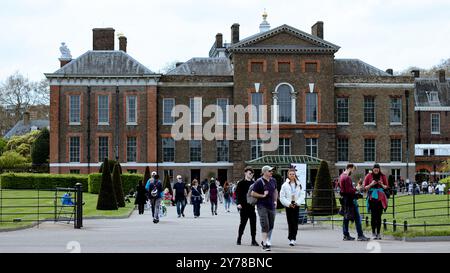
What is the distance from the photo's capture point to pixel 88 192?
51594 millimetres

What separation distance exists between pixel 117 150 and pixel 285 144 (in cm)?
1271

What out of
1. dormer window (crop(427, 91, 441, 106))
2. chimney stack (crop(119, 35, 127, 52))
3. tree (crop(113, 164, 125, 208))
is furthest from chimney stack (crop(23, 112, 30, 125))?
tree (crop(113, 164, 125, 208))

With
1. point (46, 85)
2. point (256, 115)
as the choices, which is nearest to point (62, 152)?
point (256, 115)

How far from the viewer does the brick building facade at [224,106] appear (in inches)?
2443

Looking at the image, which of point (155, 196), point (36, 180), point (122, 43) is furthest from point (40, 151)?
point (155, 196)

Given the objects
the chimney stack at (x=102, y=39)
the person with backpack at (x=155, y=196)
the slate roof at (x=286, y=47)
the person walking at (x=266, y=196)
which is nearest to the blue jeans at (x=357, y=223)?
the person walking at (x=266, y=196)

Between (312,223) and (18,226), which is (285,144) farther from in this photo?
(18,226)

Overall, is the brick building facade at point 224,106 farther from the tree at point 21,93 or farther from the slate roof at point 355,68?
the tree at point 21,93

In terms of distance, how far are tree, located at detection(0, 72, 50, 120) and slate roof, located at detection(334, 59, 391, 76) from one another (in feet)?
144

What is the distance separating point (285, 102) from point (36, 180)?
1982 cm

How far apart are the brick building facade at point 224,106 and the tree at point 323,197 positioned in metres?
33.1

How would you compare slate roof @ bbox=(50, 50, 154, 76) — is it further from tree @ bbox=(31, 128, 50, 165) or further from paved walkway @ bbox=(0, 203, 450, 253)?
paved walkway @ bbox=(0, 203, 450, 253)

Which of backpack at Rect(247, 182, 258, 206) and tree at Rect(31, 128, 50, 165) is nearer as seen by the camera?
backpack at Rect(247, 182, 258, 206)

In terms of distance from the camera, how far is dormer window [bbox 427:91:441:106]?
7725 centimetres
